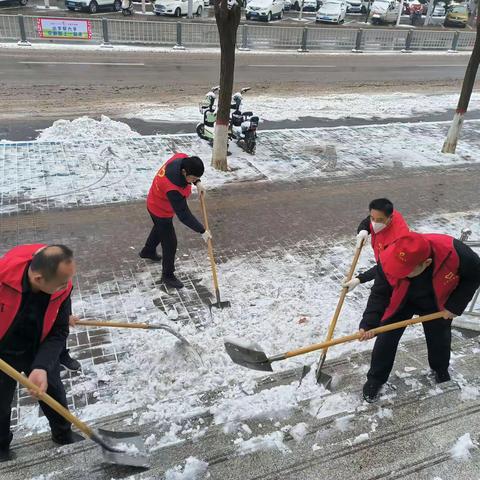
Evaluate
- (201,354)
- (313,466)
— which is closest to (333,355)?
(201,354)

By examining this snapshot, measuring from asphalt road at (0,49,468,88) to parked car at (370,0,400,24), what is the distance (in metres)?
11.3

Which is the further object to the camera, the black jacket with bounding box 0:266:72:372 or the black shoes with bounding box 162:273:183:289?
the black shoes with bounding box 162:273:183:289

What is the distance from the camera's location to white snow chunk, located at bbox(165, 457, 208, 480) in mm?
3043

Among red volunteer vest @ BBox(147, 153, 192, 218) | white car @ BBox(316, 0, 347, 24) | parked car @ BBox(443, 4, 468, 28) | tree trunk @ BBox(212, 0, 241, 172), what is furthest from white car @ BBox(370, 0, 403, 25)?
red volunteer vest @ BBox(147, 153, 192, 218)

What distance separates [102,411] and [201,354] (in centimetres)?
104

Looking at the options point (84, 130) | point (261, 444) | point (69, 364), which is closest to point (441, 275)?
point (261, 444)

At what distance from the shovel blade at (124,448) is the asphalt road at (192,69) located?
1240cm

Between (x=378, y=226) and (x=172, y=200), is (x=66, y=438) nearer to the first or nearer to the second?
(x=172, y=200)

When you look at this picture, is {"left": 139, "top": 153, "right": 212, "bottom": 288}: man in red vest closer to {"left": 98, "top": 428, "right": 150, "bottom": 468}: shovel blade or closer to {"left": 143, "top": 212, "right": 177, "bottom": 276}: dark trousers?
{"left": 143, "top": 212, "right": 177, "bottom": 276}: dark trousers

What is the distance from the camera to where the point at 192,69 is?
16.7 metres

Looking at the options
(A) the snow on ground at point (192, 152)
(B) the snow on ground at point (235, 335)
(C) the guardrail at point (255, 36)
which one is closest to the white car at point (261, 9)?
(C) the guardrail at point (255, 36)

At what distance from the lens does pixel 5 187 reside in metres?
7.43

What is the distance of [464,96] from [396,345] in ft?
24.9

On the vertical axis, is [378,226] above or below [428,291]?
above
